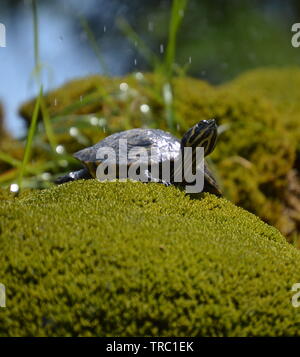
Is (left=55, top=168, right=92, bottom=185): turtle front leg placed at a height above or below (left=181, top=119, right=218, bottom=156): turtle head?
below

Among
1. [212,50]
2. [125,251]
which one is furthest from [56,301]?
[212,50]

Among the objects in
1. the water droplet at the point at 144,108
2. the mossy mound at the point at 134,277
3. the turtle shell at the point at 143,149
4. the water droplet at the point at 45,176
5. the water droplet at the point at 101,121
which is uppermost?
the water droplet at the point at 144,108

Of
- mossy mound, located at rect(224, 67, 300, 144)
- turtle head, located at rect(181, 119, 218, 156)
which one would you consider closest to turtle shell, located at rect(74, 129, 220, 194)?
turtle head, located at rect(181, 119, 218, 156)

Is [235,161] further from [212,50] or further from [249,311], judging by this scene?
[212,50]

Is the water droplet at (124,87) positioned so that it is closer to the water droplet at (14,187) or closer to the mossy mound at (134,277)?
the water droplet at (14,187)

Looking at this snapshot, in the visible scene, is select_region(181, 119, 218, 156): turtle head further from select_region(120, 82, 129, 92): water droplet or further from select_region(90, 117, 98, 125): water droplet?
select_region(120, 82, 129, 92): water droplet

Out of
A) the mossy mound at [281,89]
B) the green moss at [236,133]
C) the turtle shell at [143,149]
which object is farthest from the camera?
the mossy mound at [281,89]

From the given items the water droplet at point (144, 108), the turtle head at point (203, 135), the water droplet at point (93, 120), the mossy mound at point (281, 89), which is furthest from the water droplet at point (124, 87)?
the turtle head at point (203, 135)
